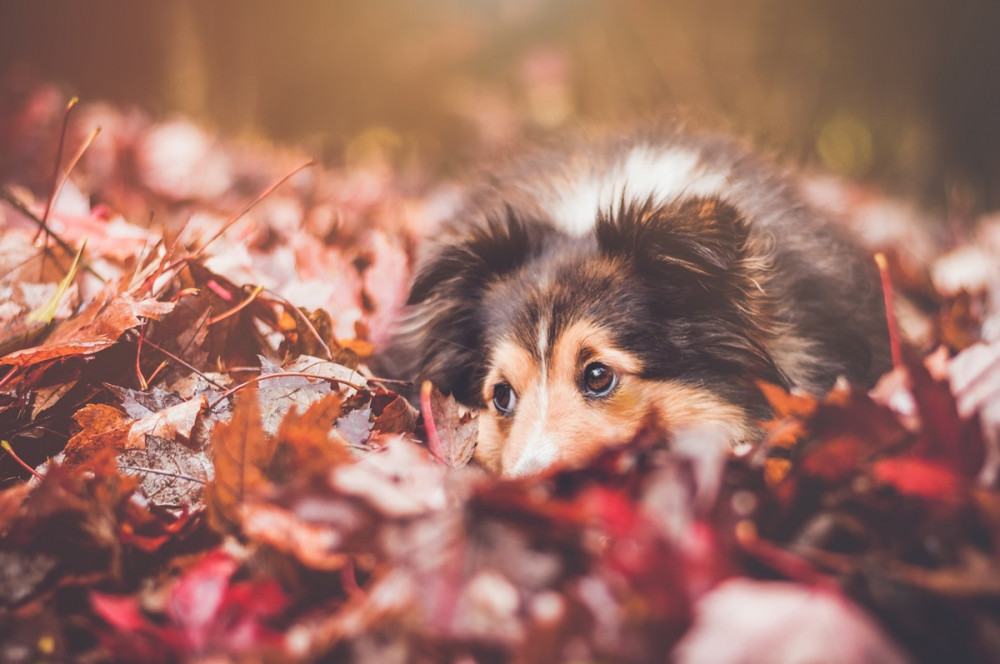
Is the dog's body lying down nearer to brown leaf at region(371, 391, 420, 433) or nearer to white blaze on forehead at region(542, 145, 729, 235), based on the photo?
white blaze on forehead at region(542, 145, 729, 235)

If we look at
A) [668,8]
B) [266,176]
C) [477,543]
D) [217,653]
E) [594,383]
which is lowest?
[266,176]

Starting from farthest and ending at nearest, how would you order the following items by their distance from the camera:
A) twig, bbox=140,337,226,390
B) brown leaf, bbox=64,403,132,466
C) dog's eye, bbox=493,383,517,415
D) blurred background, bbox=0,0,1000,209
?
blurred background, bbox=0,0,1000,209
dog's eye, bbox=493,383,517,415
twig, bbox=140,337,226,390
brown leaf, bbox=64,403,132,466

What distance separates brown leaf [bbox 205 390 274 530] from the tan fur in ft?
2.81

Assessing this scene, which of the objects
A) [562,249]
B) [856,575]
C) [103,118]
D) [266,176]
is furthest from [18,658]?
[103,118]

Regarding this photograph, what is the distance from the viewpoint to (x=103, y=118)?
473 centimetres

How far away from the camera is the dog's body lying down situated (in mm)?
1938

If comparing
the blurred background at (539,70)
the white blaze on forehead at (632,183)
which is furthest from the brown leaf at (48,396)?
the blurred background at (539,70)

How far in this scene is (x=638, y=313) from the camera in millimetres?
2023

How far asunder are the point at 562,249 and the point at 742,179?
0.74 meters

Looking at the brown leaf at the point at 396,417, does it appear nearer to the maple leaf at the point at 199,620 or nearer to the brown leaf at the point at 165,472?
the brown leaf at the point at 165,472

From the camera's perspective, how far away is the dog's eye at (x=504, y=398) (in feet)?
7.21

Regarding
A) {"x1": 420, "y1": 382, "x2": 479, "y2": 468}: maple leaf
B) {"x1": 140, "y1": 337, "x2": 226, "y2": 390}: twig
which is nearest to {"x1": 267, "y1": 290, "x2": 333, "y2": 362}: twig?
{"x1": 140, "y1": 337, "x2": 226, "y2": 390}: twig

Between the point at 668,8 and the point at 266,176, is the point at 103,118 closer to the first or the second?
the point at 266,176

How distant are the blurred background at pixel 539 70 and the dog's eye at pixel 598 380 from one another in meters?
3.90
